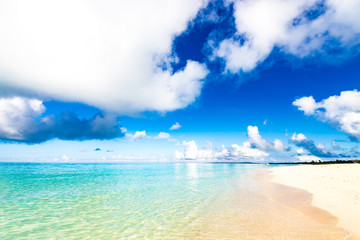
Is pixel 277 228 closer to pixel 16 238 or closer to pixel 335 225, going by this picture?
pixel 335 225

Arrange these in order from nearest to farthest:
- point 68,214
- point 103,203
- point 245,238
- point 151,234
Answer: point 245,238 → point 151,234 → point 68,214 → point 103,203

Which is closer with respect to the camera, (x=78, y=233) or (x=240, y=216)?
(x=78, y=233)

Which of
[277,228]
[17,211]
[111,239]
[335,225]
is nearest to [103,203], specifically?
[17,211]

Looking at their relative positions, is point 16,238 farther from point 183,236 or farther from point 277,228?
point 277,228

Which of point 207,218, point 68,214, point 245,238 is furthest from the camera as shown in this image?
point 68,214

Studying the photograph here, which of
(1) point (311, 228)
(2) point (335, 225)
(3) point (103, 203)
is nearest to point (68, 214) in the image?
(3) point (103, 203)

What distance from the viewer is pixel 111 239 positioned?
976 centimetres

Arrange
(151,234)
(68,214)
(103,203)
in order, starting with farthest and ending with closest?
(103,203) → (68,214) → (151,234)

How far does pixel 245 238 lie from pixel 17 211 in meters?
17.7

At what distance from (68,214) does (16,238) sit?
4.33 metres

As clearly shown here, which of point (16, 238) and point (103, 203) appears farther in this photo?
point (103, 203)

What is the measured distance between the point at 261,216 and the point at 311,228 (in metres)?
3.22

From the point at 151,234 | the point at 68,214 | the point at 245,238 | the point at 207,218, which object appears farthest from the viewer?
the point at 68,214

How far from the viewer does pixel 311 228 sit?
10453 mm
